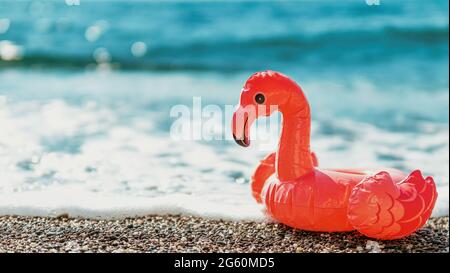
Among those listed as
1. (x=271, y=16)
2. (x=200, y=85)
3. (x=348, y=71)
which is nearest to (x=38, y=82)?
(x=200, y=85)

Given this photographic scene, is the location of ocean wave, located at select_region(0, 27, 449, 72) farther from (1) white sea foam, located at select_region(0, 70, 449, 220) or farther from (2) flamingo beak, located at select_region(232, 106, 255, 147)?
(2) flamingo beak, located at select_region(232, 106, 255, 147)

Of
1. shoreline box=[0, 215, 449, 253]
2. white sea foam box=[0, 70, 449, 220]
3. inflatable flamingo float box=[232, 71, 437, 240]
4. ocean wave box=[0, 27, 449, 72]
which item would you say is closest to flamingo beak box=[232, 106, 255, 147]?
inflatable flamingo float box=[232, 71, 437, 240]

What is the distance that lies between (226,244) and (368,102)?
4.41m

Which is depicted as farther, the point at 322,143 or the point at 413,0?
the point at 413,0

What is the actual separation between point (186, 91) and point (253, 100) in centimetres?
488

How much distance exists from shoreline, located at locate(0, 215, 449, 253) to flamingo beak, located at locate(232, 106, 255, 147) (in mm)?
434

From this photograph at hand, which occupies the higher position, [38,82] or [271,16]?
[271,16]

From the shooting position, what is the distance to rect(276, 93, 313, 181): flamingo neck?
3109 millimetres

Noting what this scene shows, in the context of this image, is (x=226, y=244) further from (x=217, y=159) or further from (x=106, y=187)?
(x=217, y=159)

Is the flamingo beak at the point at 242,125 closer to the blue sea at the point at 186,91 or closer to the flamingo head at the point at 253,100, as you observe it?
the flamingo head at the point at 253,100

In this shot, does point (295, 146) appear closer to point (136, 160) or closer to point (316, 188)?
point (316, 188)

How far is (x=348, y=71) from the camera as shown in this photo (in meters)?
Result: 9.08

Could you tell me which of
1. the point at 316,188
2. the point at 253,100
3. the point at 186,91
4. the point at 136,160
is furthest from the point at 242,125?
the point at 186,91

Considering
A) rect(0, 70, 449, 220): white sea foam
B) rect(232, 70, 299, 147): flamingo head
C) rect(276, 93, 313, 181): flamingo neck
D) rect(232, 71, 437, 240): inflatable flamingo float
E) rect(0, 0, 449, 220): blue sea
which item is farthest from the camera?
rect(0, 0, 449, 220): blue sea
